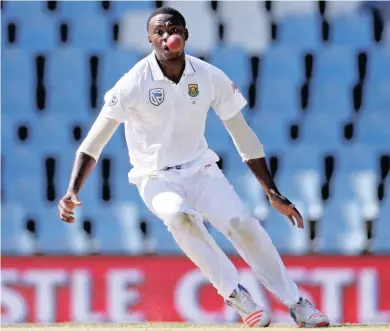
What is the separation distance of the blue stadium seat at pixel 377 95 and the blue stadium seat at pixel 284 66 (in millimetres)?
534

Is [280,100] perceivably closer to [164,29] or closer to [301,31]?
[301,31]

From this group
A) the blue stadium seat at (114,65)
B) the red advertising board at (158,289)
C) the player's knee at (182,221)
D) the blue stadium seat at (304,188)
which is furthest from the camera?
the blue stadium seat at (114,65)

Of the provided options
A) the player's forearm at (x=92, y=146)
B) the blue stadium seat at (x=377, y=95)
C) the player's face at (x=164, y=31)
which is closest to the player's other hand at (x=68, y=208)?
the player's forearm at (x=92, y=146)

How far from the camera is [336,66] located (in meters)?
9.01

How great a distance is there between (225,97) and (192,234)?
68 centimetres

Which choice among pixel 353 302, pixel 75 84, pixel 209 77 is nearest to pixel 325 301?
pixel 353 302

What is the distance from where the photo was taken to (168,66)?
203 inches

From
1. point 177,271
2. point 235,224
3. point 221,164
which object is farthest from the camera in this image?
point 221,164

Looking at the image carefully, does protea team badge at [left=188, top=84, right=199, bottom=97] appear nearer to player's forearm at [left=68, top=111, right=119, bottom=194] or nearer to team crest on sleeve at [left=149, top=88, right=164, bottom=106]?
team crest on sleeve at [left=149, top=88, right=164, bottom=106]

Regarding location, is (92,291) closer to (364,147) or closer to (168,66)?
(364,147)

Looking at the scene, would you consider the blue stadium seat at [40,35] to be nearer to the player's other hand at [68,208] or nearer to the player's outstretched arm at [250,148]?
the player's outstretched arm at [250,148]

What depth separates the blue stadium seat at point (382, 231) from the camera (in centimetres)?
819

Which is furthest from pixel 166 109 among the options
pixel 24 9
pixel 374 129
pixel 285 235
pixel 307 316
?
pixel 24 9

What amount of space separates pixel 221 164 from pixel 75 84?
4.45 feet
